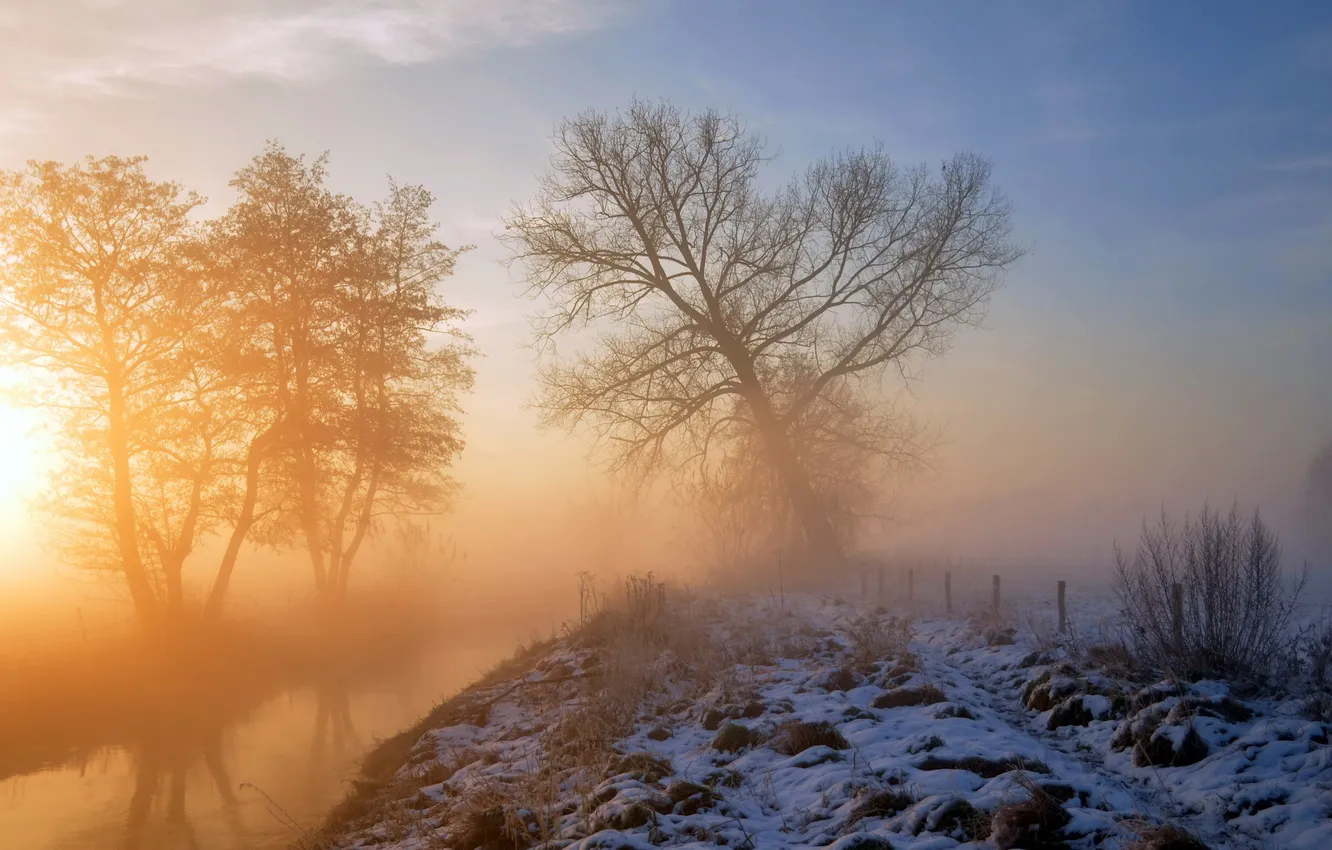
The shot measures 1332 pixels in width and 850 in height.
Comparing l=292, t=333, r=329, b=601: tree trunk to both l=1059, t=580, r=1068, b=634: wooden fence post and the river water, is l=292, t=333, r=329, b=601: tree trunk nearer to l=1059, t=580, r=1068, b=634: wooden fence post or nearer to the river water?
the river water

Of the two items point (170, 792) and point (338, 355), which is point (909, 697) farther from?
point (338, 355)

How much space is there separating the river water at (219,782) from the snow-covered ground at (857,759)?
1464 mm

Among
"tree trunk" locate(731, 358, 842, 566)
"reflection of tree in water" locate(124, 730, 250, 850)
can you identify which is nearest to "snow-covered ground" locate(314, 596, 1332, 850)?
"reflection of tree in water" locate(124, 730, 250, 850)

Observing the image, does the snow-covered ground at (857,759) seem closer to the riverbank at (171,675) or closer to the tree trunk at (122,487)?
the riverbank at (171,675)

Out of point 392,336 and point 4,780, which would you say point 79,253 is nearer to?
point 392,336

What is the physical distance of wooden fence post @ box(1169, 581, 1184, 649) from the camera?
991cm

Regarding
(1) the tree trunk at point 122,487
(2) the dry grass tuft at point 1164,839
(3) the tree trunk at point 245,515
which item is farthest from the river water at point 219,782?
(2) the dry grass tuft at point 1164,839

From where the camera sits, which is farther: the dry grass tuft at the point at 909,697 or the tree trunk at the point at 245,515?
the tree trunk at the point at 245,515

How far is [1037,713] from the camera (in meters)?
9.59

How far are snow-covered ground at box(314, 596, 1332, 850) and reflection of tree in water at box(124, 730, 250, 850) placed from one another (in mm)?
2291

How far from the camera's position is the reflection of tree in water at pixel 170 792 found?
1124 centimetres

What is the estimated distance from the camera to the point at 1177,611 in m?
9.93

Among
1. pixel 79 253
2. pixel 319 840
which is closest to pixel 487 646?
pixel 79 253

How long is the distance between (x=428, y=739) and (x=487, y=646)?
13.1m
